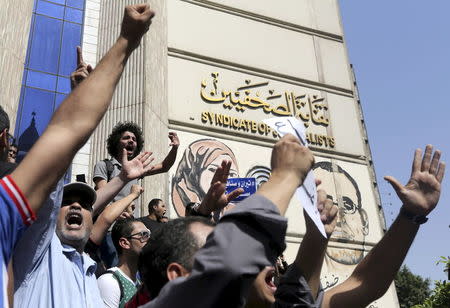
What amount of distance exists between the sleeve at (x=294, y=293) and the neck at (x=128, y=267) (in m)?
1.40

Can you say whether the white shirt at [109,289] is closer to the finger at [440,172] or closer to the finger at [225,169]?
the finger at [225,169]

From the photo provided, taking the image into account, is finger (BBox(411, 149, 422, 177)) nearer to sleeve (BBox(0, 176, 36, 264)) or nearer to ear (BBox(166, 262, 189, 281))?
ear (BBox(166, 262, 189, 281))

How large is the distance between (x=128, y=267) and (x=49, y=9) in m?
7.42

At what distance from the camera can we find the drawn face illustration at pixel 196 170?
27.6 ft

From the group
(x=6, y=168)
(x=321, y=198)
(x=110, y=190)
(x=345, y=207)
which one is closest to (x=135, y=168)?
(x=110, y=190)

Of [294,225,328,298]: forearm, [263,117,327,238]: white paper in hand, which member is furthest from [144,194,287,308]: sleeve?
[294,225,328,298]: forearm

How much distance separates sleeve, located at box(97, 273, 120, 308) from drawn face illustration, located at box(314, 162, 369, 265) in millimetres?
7619

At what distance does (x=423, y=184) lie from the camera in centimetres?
217

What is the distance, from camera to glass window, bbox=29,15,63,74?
853cm

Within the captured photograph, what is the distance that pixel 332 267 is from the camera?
31.2 feet

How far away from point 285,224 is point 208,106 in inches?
347

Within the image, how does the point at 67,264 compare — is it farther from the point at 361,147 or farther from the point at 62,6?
the point at 361,147

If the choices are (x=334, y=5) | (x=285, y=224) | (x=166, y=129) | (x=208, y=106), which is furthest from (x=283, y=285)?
(x=334, y=5)

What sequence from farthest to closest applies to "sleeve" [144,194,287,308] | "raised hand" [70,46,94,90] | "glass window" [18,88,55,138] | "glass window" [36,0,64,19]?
"glass window" [36,0,64,19]
"glass window" [18,88,55,138]
"raised hand" [70,46,94,90]
"sleeve" [144,194,287,308]
